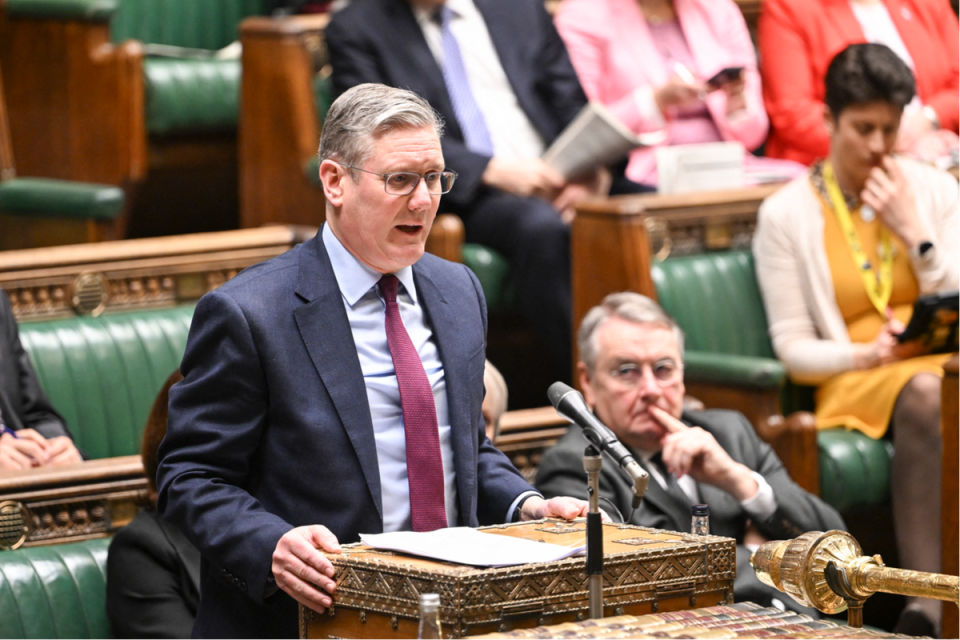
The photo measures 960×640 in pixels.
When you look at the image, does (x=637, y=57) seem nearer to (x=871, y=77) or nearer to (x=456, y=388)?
(x=871, y=77)

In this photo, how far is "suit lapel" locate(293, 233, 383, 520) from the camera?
1521mm

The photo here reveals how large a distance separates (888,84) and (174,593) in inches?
69.8

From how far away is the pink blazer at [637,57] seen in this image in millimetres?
3441

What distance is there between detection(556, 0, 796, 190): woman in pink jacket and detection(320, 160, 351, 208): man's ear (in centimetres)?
188

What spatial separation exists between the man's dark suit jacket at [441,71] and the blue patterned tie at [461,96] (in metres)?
0.04

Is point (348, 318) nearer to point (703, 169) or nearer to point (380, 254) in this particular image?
point (380, 254)

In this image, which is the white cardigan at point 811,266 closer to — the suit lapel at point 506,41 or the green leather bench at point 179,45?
the suit lapel at point 506,41

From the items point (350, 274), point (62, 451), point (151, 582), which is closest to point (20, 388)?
point (62, 451)

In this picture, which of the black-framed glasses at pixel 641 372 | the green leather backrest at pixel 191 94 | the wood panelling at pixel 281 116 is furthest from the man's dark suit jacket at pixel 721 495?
the green leather backrest at pixel 191 94

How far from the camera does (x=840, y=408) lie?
9.62 ft

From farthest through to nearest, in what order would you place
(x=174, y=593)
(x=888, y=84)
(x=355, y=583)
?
(x=888, y=84) < (x=174, y=593) < (x=355, y=583)

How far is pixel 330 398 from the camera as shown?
5.00 ft

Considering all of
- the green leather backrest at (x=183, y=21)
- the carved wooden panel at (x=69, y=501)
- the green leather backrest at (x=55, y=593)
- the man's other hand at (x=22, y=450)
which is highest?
the green leather backrest at (x=183, y=21)

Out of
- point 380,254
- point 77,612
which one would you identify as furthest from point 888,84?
point 77,612
